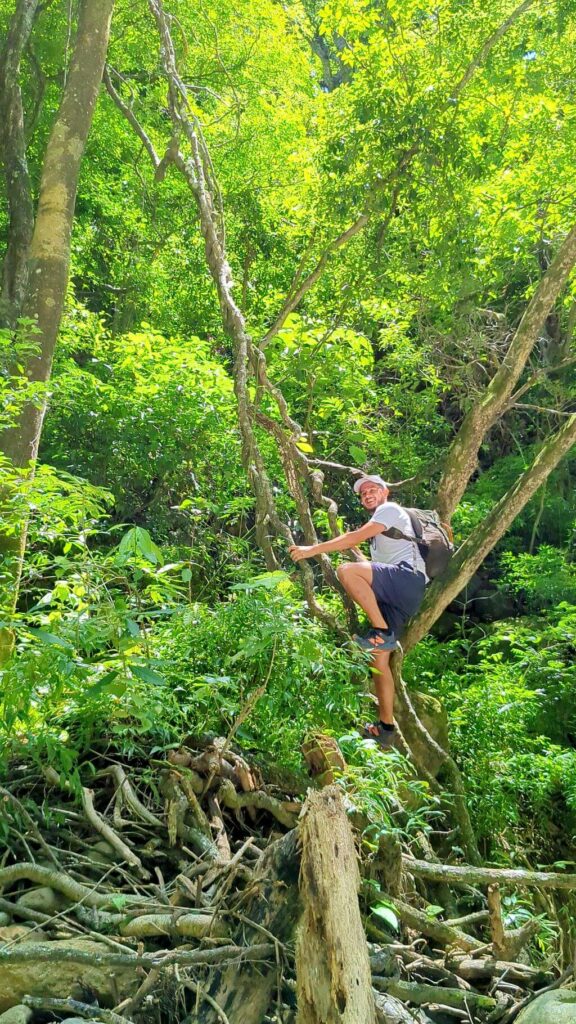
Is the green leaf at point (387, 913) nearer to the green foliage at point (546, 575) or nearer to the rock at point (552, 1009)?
the rock at point (552, 1009)

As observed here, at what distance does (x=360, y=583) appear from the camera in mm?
5414

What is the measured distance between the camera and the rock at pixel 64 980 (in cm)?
295

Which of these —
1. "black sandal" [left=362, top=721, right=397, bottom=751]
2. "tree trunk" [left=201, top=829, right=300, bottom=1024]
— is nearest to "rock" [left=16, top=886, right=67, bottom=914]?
"tree trunk" [left=201, top=829, right=300, bottom=1024]

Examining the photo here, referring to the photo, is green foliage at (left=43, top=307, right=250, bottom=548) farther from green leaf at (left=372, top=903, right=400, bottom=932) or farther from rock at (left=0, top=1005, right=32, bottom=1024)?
rock at (left=0, top=1005, right=32, bottom=1024)

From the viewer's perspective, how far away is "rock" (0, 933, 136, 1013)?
2.95 metres

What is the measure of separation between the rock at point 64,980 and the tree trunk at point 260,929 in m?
0.33

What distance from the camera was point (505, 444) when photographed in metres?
12.6

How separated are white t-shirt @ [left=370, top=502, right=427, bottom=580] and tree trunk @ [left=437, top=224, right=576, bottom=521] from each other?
1.25 metres

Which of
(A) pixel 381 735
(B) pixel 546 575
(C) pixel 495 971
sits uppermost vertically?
(B) pixel 546 575

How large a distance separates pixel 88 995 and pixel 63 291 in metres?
4.18

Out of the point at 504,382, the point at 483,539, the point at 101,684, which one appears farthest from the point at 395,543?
the point at 101,684

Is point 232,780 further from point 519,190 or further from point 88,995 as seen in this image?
point 519,190

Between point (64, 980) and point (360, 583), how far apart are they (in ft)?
9.85

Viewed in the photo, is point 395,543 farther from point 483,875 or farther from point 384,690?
point 483,875
